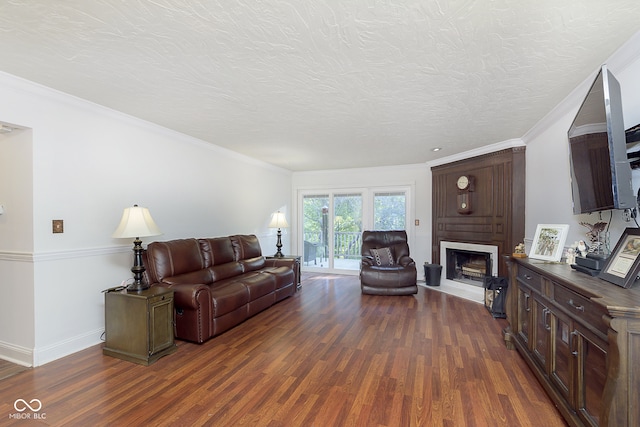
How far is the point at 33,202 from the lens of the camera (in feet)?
7.84

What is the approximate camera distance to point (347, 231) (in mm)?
6266

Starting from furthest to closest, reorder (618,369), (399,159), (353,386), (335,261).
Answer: (335,261)
(399,159)
(353,386)
(618,369)

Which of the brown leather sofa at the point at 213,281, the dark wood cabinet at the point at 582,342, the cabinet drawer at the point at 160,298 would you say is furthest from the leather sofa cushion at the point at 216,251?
the dark wood cabinet at the point at 582,342

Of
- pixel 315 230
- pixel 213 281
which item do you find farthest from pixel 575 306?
pixel 315 230

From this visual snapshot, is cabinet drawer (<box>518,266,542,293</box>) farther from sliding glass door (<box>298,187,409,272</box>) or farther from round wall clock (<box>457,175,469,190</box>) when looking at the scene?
sliding glass door (<box>298,187,409,272</box>)

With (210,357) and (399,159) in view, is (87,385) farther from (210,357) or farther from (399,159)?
(399,159)

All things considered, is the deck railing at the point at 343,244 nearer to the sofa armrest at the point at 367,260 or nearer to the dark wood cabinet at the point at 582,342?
the sofa armrest at the point at 367,260

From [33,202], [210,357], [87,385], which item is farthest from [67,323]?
[210,357]

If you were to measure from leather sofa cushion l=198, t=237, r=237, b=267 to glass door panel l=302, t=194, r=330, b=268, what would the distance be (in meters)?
2.67

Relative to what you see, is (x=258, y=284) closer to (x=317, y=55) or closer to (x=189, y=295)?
(x=189, y=295)

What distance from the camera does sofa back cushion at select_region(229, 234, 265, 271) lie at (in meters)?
4.23

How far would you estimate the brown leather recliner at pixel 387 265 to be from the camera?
4.53 metres

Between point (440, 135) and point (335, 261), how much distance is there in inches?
144

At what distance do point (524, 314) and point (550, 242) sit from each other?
69 centimetres
